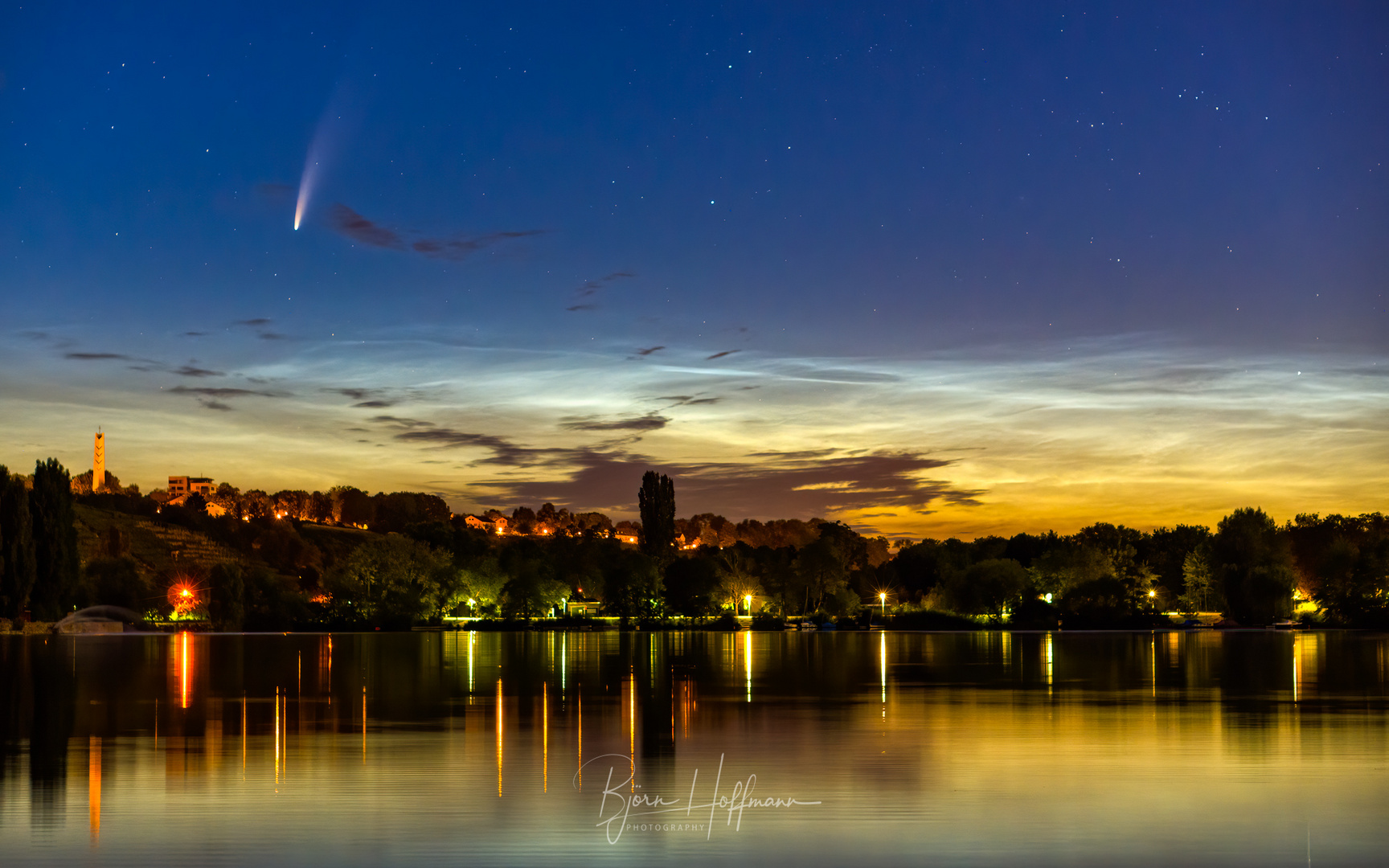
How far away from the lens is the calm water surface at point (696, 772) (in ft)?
42.0

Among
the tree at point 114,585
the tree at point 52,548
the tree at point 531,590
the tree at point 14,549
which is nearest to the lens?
the tree at point 14,549

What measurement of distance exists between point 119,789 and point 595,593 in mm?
144781

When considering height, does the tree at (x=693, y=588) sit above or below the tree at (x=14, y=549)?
below

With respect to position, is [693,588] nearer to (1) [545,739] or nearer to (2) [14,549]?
(2) [14,549]

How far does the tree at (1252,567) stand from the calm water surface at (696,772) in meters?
92.7

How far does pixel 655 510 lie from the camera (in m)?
162

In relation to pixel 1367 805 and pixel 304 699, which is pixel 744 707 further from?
pixel 1367 805

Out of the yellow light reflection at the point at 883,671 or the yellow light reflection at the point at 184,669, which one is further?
the yellow light reflection at the point at 184,669

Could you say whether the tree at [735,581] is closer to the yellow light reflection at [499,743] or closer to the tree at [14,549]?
the tree at [14,549]

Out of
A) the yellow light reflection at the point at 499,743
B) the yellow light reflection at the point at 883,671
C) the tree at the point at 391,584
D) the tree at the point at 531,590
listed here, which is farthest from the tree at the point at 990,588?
the yellow light reflection at the point at 499,743

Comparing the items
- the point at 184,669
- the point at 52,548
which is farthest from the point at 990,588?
the point at 184,669

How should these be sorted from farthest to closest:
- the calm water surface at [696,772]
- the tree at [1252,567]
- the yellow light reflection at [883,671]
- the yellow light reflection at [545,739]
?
1. the tree at [1252,567]
2. the yellow light reflection at [883,671]
3. the yellow light reflection at [545,739]
4. the calm water surface at [696,772]
